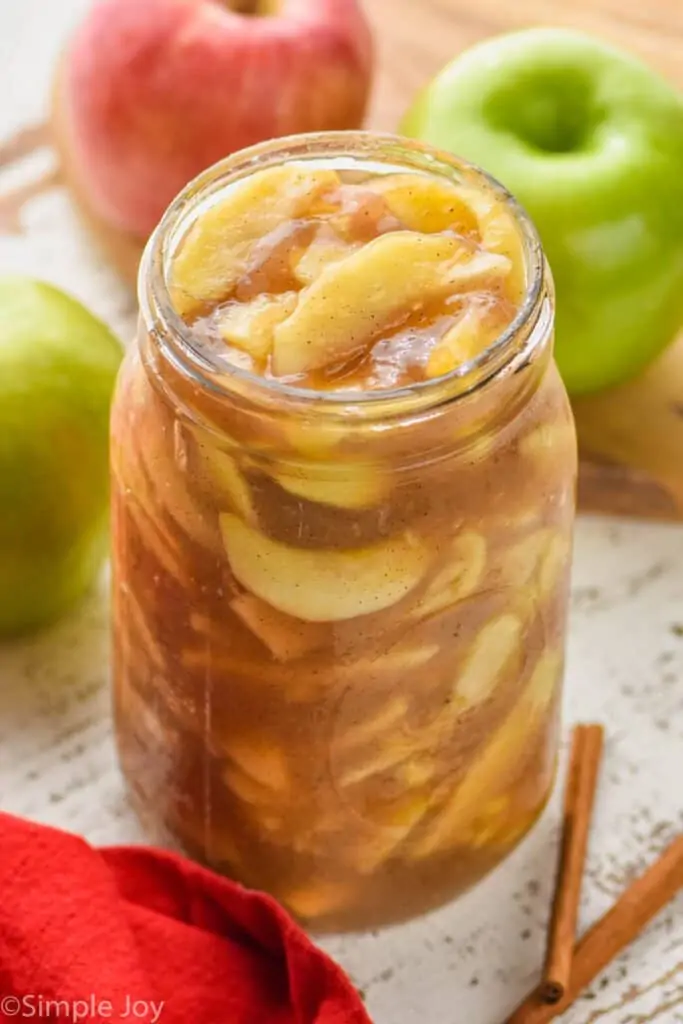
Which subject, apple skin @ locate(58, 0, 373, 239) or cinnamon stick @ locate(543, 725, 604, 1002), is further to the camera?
apple skin @ locate(58, 0, 373, 239)

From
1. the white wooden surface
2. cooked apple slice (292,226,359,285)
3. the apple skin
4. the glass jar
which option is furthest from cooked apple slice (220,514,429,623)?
the apple skin

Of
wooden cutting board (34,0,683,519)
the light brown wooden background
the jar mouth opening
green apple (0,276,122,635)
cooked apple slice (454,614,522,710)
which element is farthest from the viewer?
the light brown wooden background

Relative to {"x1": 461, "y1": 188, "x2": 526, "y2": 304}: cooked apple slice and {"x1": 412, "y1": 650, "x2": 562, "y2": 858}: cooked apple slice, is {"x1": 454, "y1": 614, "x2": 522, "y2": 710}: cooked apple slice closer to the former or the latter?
{"x1": 412, "y1": 650, "x2": 562, "y2": 858}: cooked apple slice

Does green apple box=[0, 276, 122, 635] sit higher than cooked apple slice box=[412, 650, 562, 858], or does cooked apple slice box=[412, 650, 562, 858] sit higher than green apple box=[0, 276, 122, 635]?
green apple box=[0, 276, 122, 635]

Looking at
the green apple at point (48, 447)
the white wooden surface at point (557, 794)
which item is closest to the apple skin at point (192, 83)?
the green apple at point (48, 447)

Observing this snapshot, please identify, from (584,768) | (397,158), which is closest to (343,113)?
(397,158)

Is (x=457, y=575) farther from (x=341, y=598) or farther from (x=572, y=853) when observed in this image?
(x=572, y=853)

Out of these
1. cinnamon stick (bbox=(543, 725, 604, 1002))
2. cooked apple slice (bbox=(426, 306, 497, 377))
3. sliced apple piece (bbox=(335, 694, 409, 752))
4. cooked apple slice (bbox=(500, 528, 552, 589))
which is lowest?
cinnamon stick (bbox=(543, 725, 604, 1002))
